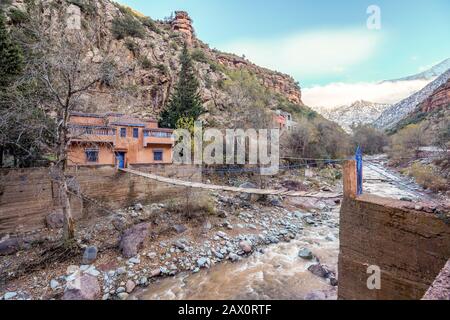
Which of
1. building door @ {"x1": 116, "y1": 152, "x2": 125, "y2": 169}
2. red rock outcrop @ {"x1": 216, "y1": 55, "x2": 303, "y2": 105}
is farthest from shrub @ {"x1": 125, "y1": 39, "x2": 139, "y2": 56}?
red rock outcrop @ {"x1": 216, "y1": 55, "x2": 303, "y2": 105}

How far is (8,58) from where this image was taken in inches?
273

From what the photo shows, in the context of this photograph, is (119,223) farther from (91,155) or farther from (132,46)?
(132,46)

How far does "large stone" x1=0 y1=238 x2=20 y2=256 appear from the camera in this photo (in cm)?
574

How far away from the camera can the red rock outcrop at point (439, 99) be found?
123ft

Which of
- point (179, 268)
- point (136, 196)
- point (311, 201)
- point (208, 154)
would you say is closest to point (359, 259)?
point (179, 268)

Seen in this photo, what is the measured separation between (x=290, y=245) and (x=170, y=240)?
3614mm

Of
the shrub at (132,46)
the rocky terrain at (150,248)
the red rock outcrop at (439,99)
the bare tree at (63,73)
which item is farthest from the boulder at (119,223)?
the red rock outcrop at (439,99)

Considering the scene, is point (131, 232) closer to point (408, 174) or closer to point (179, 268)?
point (179, 268)

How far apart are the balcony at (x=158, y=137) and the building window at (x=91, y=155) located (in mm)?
2182

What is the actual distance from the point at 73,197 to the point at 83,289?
11.9 feet

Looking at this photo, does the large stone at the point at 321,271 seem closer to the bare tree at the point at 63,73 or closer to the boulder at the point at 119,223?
the boulder at the point at 119,223

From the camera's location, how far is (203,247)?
21.5 ft

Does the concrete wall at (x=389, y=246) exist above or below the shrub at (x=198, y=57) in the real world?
below

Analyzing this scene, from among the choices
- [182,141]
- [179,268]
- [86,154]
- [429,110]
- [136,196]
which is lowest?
[179,268]
